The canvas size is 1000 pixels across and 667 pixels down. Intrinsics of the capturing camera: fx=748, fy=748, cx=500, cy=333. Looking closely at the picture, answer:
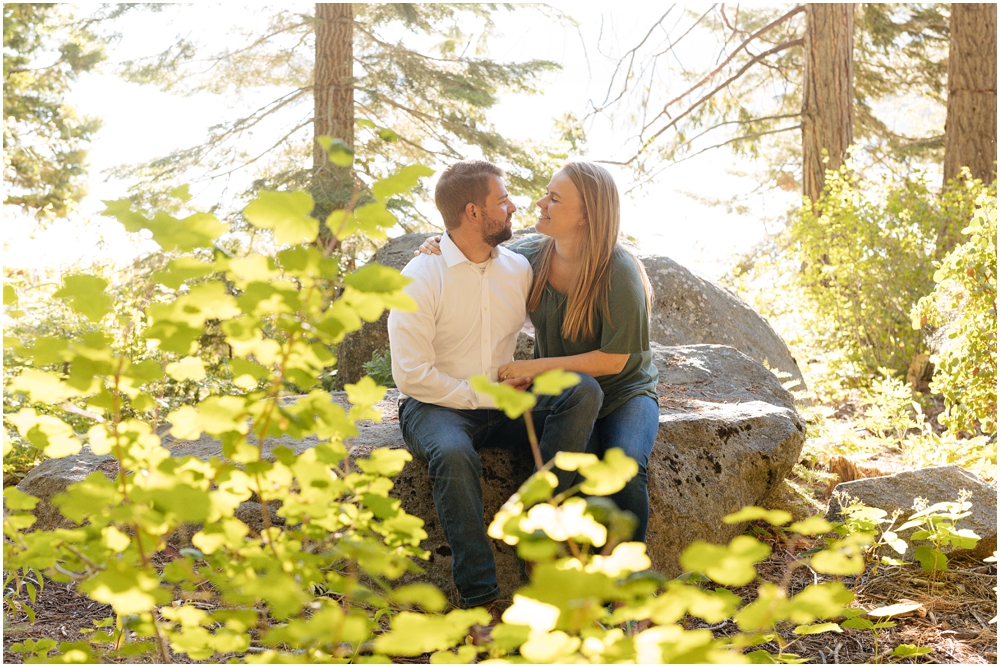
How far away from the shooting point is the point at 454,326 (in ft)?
8.63

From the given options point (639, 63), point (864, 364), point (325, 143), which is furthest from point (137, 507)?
point (639, 63)

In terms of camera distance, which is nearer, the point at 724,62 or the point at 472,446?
the point at 472,446

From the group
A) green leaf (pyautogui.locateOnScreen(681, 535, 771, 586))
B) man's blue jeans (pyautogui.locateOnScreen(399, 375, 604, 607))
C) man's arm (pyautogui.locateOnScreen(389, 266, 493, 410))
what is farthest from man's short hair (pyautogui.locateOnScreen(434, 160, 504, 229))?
green leaf (pyautogui.locateOnScreen(681, 535, 771, 586))

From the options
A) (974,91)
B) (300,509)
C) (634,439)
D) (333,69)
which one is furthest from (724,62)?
(300,509)

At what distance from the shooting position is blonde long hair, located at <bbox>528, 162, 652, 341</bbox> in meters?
2.62

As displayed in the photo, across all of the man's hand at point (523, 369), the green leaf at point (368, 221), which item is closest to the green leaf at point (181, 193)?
the green leaf at point (368, 221)

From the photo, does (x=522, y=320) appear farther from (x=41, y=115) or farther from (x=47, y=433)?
(x=41, y=115)

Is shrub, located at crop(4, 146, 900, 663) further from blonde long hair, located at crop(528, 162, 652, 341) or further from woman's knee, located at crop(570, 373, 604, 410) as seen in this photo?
blonde long hair, located at crop(528, 162, 652, 341)

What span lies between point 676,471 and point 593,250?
886mm

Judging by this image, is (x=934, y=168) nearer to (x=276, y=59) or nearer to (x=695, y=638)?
(x=276, y=59)

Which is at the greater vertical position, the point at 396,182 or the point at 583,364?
the point at 396,182

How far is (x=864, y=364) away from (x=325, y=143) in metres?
6.16

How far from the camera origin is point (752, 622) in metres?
0.96

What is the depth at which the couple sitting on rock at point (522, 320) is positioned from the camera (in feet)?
8.18
